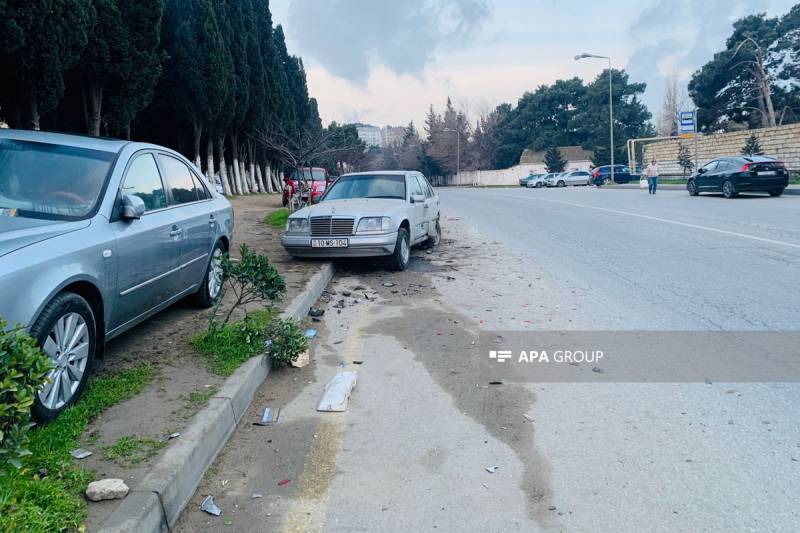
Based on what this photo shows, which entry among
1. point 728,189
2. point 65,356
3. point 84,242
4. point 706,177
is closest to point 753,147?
point 706,177

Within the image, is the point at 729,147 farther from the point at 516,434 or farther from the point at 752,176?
the point at 516,434

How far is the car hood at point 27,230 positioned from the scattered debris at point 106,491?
4.60 feet

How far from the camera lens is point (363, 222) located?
29.9 ft

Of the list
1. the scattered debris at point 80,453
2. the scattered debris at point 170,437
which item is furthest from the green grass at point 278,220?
the scattered debris at point 80,453

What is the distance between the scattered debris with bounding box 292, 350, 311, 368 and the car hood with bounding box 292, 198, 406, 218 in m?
4.14

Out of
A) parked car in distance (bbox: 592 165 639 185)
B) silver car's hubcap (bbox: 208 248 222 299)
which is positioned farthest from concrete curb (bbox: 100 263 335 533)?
parked car in distance (bbox: 592 165 639 185)

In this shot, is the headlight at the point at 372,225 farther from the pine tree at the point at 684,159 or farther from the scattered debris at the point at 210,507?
the pine tree at the point at 684,159

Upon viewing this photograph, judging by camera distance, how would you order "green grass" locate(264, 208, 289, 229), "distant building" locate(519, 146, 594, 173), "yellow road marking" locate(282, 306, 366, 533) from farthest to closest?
"distant building" locate(519, 146, 594, 173)
"green grass" locate(264, 208, 289, 229)
"yellow road marking" locate(282, 306, 366, 533)

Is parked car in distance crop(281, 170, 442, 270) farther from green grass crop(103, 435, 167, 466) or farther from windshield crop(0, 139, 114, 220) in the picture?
green grass crop(103, 435, 167, 466)

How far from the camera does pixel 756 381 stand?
4.39 meters

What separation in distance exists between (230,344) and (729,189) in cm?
2134

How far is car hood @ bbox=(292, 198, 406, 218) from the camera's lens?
30.3 feet

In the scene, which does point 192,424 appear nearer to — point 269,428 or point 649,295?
point 269,428

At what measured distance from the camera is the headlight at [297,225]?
9.40 m
